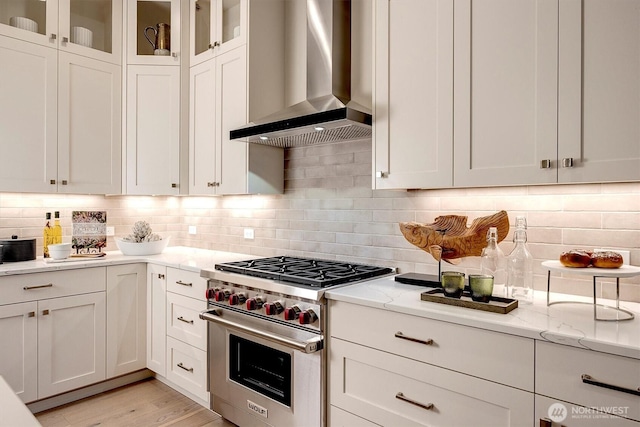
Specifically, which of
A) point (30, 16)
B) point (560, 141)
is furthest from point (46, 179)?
point (560, 141)

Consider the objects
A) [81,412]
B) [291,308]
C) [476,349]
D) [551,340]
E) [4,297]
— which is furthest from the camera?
[81,412]

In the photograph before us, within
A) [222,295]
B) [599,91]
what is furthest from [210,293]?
[599,91]

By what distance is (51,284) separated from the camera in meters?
2.56

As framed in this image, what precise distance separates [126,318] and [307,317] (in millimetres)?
1734

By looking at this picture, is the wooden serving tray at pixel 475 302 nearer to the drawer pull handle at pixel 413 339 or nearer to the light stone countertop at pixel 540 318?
the light stone countertop at pixel 540 318

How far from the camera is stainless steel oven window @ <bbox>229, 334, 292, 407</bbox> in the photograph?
204 centimetres

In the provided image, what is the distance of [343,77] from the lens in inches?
96.8

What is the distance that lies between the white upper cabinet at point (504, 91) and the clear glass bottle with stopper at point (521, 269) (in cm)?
21

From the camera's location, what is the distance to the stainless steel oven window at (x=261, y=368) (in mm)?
2041

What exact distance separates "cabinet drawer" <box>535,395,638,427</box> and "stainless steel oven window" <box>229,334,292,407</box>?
3.75 feet

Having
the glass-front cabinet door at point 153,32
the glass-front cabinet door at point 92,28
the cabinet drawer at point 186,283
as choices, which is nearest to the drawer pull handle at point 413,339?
the cabinet drawer at point 186,283

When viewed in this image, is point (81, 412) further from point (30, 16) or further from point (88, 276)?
point (30, 16)

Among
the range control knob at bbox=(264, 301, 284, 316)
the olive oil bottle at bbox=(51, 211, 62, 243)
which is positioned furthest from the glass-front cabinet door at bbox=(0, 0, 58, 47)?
the range control knob at bbox=(264, 301, 284, 316)

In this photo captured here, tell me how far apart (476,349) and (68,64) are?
323cm
